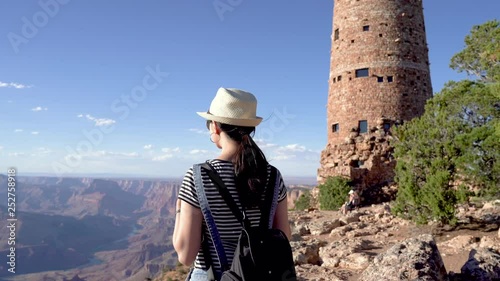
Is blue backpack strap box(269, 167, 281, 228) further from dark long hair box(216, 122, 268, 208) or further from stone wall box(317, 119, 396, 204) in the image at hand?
stone wall box(317, 119, 396, 204)

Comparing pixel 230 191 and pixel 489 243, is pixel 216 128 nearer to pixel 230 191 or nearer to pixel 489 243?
pixel 230 191

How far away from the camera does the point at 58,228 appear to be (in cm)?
14812

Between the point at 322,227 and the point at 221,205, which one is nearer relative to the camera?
the point at 221,205

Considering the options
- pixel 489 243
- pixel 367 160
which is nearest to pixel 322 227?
pixel 489 243

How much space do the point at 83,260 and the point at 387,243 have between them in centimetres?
13577

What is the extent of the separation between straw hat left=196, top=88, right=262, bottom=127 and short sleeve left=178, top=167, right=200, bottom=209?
0.47m

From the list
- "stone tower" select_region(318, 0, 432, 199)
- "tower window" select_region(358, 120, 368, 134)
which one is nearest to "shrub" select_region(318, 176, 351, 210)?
"stone tower" select_region(318, 0, 432, 199)

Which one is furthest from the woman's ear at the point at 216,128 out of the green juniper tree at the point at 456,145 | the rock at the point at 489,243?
the green juniper tree at the point at 456,145

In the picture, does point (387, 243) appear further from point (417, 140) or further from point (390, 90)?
point (390, 90)

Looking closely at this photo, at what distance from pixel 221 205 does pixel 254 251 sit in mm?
342

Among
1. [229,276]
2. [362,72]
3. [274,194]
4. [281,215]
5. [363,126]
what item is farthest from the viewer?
[363,126]

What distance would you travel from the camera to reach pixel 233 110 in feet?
8.99

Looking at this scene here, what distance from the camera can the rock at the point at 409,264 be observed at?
17.5 ft

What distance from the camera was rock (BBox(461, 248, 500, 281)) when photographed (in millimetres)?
5953
